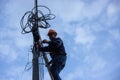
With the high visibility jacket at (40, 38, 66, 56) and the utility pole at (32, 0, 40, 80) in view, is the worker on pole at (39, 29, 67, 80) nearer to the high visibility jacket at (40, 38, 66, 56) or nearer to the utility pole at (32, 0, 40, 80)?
the high visibility jacket at (40, 38, 66, 56)

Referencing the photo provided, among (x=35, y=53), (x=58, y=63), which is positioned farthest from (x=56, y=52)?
(x=35, y=53)

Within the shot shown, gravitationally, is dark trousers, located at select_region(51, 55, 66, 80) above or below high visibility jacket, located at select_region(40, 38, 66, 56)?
below

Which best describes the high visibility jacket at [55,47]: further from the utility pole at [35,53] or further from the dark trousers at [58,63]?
the utility pole at [35,53]

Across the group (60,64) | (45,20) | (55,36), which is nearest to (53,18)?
(45,20)

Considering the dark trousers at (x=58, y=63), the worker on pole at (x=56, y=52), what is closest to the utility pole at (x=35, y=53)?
the worker on pole at (x=56, y=52)

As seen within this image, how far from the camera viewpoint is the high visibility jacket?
9212mm

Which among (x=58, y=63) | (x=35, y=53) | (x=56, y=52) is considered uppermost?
(x=35, y=53)

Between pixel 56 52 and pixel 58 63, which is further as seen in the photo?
pixel 56 52

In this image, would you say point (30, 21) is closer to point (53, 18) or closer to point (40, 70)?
point (53, 18)

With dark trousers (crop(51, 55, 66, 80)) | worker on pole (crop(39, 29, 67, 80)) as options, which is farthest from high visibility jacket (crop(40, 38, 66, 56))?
dark trousers (crop(51, 55, 66, 80))

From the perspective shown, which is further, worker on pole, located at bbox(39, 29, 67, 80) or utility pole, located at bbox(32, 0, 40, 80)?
worker on pole, located at bbox(39, 29, 67, 80)

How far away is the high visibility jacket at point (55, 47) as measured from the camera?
9.21 metres

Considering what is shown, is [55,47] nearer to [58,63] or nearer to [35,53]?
[58,63]

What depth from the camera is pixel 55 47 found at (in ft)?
30.6
